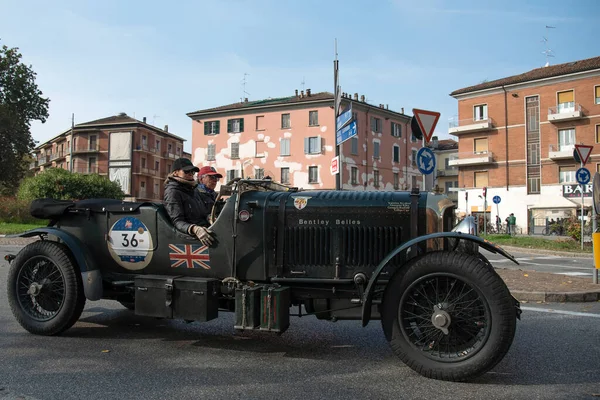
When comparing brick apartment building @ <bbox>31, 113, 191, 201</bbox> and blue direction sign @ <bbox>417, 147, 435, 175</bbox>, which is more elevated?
brick apartment building @ <bbox>31, 113, 191, 201</bbox>

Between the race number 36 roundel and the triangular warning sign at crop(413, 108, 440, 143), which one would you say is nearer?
the race number 36 roundel

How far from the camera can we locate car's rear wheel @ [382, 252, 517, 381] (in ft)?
11.1

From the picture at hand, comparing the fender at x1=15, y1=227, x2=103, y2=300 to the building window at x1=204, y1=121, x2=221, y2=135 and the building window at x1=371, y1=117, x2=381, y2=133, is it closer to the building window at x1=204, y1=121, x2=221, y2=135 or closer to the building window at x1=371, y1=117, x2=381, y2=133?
the building window at x1=371, y1=117, x2=381, y2=133

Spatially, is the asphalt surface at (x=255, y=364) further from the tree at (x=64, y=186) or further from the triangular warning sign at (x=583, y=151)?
the tree at (x=64, y=186)

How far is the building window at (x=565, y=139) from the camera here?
146 feet

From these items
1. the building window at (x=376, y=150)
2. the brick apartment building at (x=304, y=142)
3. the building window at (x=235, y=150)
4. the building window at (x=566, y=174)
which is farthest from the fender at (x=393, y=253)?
the building window at (x=235, y=150)

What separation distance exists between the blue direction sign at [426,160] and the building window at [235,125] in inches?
1830

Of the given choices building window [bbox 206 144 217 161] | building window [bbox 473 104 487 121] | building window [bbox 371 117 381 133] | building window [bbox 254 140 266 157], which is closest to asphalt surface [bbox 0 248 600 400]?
building window [bbox 473 104 487 121]

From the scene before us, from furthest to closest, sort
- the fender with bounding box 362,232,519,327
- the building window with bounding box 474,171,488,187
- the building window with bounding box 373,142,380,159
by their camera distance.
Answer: the building window with bounding box 373,142,380,159
the building window with bounding box 474,171,488,187
the fender with bounding box 362,232,519,327

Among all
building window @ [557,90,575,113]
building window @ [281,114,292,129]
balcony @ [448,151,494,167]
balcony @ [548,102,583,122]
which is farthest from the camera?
building window @ [281,114,292,129]

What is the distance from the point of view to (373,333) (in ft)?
16.4

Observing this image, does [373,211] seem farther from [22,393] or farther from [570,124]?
[570,124]

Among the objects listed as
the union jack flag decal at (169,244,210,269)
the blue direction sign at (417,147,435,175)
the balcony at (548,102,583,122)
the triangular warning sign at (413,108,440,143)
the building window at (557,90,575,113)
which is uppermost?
the building window at (557,90,575,113)

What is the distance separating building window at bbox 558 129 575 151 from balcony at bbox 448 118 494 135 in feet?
20.6
